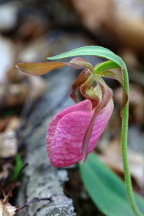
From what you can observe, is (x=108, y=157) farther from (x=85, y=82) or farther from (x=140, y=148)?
(x=85, y=82)

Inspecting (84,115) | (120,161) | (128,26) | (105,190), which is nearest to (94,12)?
(128,26)

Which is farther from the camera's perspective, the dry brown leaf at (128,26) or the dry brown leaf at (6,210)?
the dry brown leaf at (128,26)

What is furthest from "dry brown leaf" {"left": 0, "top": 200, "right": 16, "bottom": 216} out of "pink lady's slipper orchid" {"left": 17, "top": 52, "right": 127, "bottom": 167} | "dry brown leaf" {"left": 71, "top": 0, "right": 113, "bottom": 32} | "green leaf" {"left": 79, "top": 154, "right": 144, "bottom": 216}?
A: "dry brown leaf" {"left": 71, "top": 0, "right": 113, "bottom": 32}

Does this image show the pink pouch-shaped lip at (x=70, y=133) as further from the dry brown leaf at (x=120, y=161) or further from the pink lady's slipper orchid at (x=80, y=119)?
the dry brown leaf at (x=120, y=161)

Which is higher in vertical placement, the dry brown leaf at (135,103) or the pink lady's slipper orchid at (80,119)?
the dry brown leaf at (135,103)

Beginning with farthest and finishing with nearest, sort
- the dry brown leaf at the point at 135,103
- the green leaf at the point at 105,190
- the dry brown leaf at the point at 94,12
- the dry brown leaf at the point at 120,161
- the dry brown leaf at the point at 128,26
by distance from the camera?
the dry brown leaf at the point at 94,12 < the dry brown leaf at the point at 128,26 < the dry brown leaf at the point at 135,103 < the dry brown leaf at the point at 120,161 < the green leaf at the point at 105,190

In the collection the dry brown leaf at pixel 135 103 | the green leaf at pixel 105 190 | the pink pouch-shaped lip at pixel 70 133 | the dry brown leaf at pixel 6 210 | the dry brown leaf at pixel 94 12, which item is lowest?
the dry brown leaf at pixel 6 210

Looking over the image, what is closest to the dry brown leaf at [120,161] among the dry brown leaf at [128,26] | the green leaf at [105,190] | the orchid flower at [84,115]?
the green leaf at [105,190]

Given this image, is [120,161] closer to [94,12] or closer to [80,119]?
[80,119]
